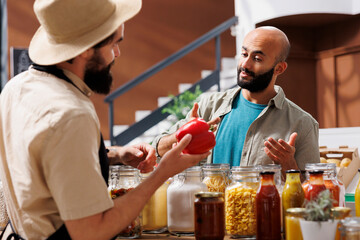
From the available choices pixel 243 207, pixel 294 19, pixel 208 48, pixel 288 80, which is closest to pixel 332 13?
pixel 294 19

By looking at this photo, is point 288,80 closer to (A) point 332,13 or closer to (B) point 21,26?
(A) point 332,13

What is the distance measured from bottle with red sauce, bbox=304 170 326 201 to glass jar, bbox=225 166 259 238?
169 millimetres

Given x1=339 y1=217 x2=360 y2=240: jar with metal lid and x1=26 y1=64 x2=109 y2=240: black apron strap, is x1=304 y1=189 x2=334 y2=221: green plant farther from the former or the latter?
x1=26 y1=64 x2=109 y2=240: black apron strap

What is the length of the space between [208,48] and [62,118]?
7.43 metres

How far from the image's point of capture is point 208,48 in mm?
8508

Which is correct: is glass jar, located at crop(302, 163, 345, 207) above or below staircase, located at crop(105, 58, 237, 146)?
below

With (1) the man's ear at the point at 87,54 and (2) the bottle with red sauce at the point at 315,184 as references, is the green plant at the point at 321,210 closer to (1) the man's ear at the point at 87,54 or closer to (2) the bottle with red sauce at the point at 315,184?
(2) the bottle with red sauce at the point at 315,184

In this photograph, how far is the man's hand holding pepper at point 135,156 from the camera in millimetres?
1767

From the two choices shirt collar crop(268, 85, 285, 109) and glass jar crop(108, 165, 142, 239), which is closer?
glass jar crop(108, 165, 142, 239)

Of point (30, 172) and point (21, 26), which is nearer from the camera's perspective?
point (30, 172)

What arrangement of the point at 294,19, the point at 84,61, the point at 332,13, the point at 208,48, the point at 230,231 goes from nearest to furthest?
1. the point at 84,61
2. the point at 230,231
3. the point at 332,13
4. the point at 294,19
5. the point at 208,48

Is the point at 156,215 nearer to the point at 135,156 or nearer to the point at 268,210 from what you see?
the point at 135,156

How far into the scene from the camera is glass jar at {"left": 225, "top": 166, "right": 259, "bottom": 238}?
1503 millimetres

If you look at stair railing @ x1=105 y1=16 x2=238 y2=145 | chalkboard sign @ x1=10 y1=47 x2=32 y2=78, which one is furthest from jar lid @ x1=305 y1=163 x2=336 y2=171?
chalkboard sign @ x1=10 y1=47 x2=32 y2=78
